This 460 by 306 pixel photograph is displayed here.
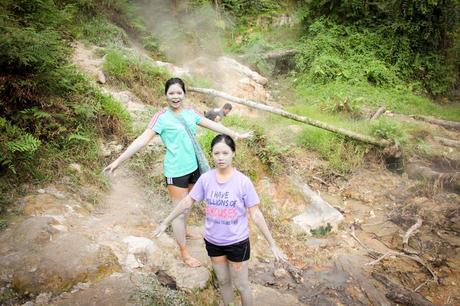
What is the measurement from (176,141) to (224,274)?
54.2 inches

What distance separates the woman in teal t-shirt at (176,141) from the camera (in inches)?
132

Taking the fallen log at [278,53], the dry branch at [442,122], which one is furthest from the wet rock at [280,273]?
the fallen log at [278,53]

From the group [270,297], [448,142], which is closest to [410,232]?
[270,297]

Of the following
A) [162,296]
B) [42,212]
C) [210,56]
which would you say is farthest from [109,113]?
[210,56]

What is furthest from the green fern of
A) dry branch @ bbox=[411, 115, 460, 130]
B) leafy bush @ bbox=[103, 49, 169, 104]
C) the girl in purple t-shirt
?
dry branch @ bbox=[411, 115, 460, 130]

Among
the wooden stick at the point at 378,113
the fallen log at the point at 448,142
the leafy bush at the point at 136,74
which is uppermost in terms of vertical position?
the leafy bush at the point at 136,74

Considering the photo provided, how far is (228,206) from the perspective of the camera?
283 centimetres

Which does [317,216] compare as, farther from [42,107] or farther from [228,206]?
[42,107]

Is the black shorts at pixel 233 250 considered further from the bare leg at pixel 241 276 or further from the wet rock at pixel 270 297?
the wet rock at pixel 270 297

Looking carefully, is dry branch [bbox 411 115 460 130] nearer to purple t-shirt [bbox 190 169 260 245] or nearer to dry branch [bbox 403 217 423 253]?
dry branch [bbox 403 217 423 253]

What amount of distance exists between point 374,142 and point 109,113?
5890 millimetres

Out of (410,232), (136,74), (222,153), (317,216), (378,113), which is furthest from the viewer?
(378,113)

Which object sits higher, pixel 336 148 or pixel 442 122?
pixel 442 122

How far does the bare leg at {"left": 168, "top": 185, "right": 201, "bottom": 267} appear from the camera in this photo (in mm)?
3578
